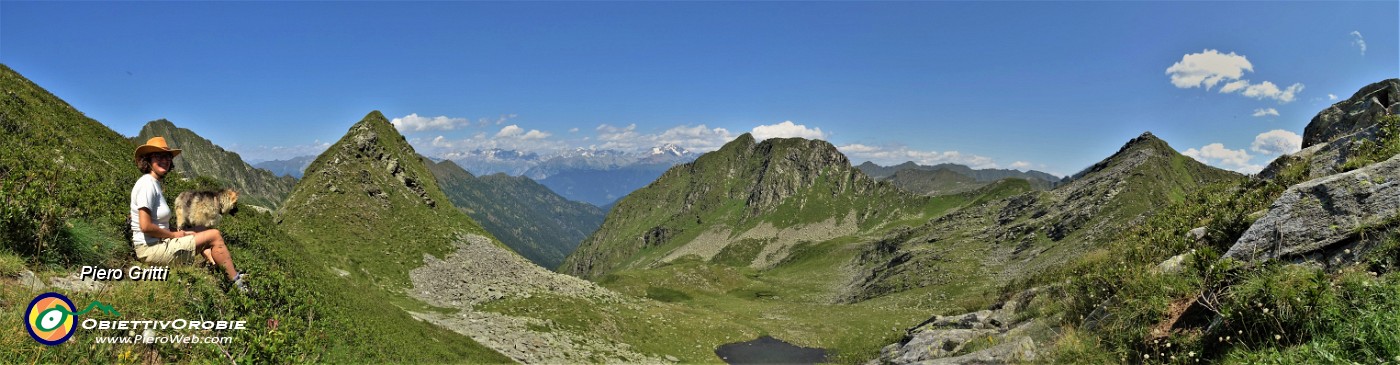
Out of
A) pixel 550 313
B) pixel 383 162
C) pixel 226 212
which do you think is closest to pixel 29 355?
pixel 226 212

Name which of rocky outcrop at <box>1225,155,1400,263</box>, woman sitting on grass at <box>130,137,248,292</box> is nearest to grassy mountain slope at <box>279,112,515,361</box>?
woman sitting on grass at <box>130,137,248,292</box>

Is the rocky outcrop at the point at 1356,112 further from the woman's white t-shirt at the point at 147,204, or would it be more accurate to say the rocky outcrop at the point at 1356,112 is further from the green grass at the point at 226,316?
the woman's white t-shirt at the point at 147,204

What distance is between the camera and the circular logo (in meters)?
7.38

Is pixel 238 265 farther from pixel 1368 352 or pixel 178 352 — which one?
pixel 1368 352

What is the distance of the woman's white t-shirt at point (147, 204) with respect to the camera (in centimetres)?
1002

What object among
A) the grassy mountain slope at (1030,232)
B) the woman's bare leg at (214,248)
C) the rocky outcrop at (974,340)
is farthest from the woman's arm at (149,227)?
the grassy mountain slope at (1030,232)

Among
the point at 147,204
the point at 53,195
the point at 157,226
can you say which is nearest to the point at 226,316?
the point at 157,226

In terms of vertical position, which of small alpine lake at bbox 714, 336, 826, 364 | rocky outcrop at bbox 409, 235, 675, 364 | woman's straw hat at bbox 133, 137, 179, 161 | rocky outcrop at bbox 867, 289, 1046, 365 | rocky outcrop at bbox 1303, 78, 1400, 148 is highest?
rocky outcrop at bbox 1303, 78, 1400, 148

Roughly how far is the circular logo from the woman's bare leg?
3381 millimetres

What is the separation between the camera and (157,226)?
10305mm

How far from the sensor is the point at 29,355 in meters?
7.07

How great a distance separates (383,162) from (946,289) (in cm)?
10212

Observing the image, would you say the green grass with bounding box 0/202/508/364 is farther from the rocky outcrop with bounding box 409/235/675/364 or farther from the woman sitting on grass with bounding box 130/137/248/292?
the rocky outcrop with bounding box 409/235/675/364

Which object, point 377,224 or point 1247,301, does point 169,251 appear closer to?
point 1247,301
